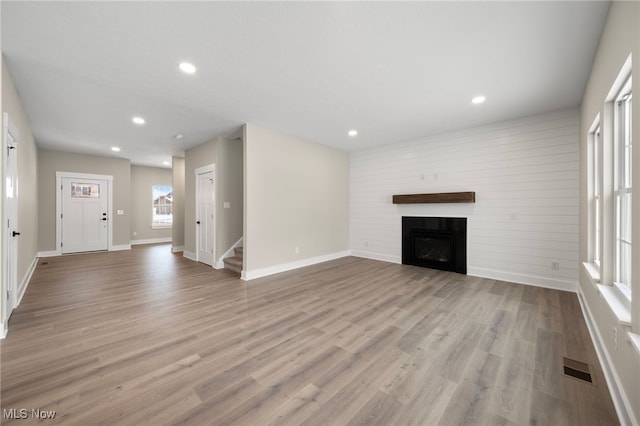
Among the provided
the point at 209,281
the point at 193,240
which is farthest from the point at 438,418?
the point at 193,240

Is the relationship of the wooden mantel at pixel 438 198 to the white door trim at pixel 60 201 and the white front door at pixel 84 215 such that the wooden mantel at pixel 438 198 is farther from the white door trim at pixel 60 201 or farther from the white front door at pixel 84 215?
the white front door at pixel 84 215

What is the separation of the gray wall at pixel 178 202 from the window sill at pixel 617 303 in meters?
8.20

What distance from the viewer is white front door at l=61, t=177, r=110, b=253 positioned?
6.63 m

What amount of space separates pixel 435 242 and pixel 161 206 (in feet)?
30.1

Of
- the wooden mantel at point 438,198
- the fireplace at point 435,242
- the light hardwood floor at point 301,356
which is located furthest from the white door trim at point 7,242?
the fireplace at point 435,242

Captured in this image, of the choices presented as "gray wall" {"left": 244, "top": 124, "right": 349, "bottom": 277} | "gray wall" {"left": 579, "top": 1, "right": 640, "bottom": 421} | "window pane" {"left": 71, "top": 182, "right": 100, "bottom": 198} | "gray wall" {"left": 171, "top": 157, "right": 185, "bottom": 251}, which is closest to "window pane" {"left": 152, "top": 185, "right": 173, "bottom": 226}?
"window pane" {"left": 71, "top": 182, "right": 100, "bottom": 198}

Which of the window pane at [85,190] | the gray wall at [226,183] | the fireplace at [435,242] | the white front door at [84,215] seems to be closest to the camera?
the fireplace at [435,242]

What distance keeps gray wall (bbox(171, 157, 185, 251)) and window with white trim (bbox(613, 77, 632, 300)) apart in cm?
827

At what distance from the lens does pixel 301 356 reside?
2072mm

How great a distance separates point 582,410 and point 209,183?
19.5ft

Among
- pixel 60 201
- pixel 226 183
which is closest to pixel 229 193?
pixel 226 183

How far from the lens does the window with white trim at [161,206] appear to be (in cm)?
899

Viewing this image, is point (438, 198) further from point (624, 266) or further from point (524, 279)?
point (624, 266)

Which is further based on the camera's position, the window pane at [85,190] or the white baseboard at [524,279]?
the window pane at [85,190]
